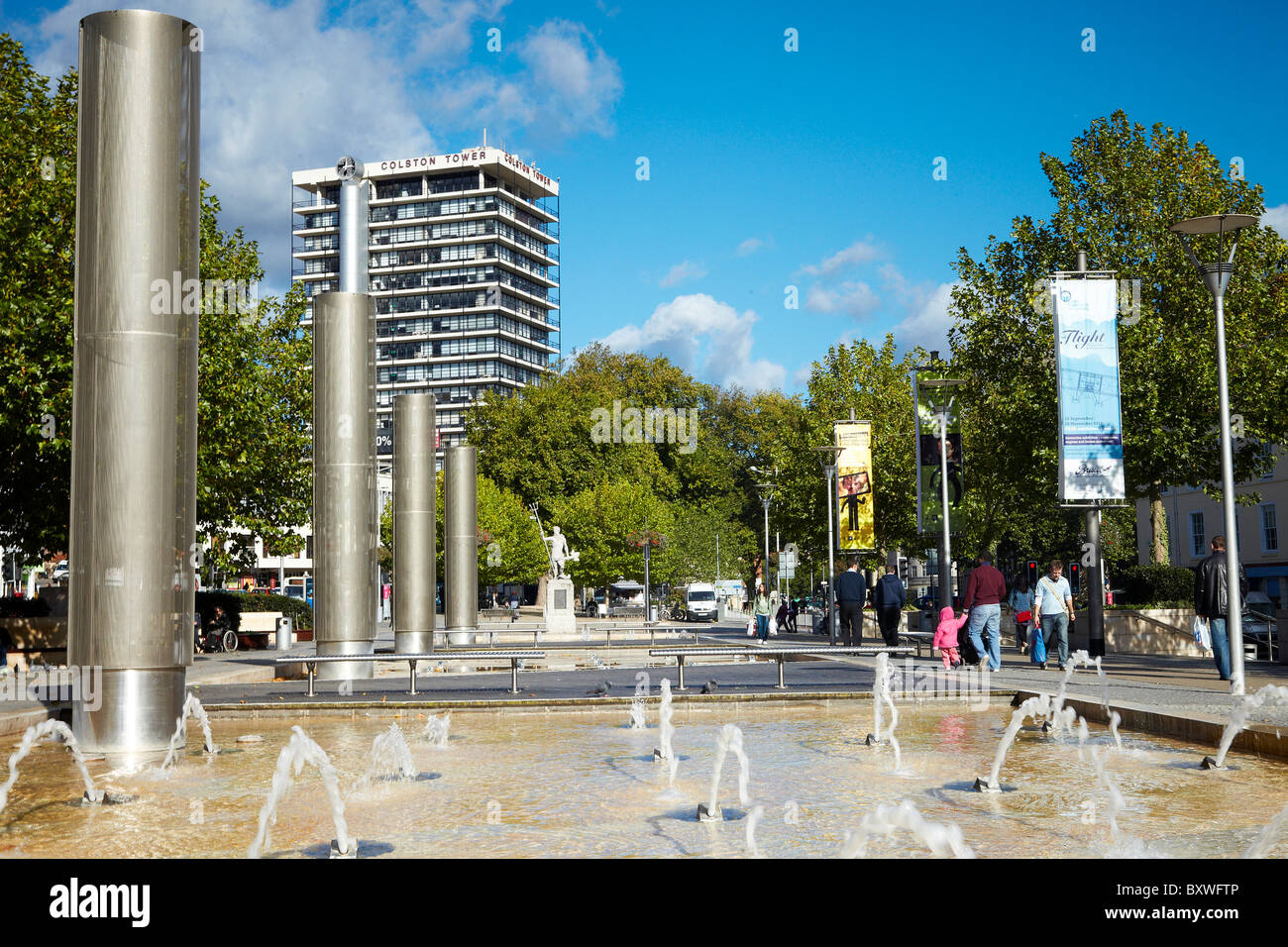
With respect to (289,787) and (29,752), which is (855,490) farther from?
(289,787)

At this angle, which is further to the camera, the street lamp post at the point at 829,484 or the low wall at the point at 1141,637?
the street lamp post at the point at 829,484

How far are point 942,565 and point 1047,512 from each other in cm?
3938

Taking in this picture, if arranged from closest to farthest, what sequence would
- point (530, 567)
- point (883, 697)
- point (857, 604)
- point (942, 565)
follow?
1. point (883, 697)
2. point (857, 604)
3. point (942, 565)
4. point (530, 567)

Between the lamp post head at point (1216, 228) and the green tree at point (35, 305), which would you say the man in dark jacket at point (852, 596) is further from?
the green tree at point (35, 305)

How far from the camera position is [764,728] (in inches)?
519

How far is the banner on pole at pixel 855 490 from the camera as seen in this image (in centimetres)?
3512

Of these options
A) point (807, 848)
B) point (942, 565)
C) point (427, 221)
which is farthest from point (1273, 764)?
point (427, 221)

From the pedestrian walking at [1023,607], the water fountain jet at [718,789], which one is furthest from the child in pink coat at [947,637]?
the water fountain jet at [718,789]

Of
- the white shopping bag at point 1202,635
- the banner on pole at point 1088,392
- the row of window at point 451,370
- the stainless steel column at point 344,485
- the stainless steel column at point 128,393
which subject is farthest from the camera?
the row of window at point 451,370

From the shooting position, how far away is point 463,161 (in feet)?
401

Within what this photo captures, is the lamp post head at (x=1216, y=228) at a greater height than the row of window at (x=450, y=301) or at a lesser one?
lesser

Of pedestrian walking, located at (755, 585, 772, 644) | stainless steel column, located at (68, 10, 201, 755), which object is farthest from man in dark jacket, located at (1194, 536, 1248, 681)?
pedestrian walking, located at (755, 585, 772, 644)

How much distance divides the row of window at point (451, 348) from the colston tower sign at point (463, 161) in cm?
1735
